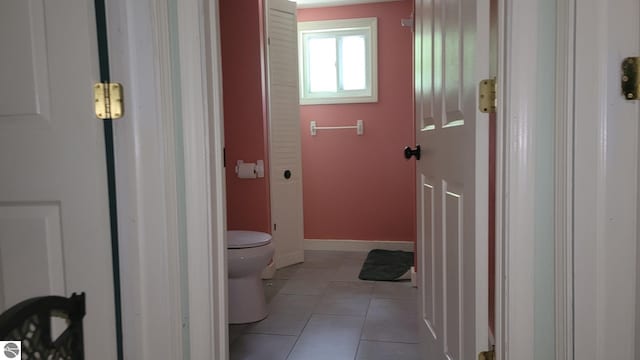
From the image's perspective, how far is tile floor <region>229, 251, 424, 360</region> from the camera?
205 centimetres

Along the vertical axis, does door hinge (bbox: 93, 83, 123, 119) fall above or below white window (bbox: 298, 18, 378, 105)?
below

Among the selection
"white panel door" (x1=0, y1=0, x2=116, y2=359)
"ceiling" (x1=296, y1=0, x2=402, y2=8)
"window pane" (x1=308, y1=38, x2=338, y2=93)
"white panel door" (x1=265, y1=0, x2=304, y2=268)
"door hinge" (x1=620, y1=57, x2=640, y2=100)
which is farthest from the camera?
"window pane" (x1=308, y1=38, x2=338, y2=93)

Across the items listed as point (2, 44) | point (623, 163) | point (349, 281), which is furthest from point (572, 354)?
point (349, 281)

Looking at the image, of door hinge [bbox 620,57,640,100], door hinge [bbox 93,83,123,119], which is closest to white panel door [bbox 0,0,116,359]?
door hinge [bbox 93,83,123,119]

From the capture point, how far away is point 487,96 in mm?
1124

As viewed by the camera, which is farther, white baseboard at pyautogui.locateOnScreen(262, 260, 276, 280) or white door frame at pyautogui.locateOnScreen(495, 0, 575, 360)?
white baseboard at pyautogui.locateOnScreen(262, 260, 276, 280)

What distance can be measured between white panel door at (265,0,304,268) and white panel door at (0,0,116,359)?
7.21ft

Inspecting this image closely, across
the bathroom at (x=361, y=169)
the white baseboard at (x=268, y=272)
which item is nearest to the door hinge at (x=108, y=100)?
the bathroom at (x=361, y=169)

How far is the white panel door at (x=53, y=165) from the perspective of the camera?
3.62 feet

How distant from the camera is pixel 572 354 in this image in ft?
3.47

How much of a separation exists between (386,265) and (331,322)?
122 centimetres

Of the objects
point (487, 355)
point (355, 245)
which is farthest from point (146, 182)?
point (355, 245)

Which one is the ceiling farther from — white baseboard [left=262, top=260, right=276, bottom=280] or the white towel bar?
white baseboard [left=262, top=260, right=276, bottom=280]

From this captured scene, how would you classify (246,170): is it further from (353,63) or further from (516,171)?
(516,171)
